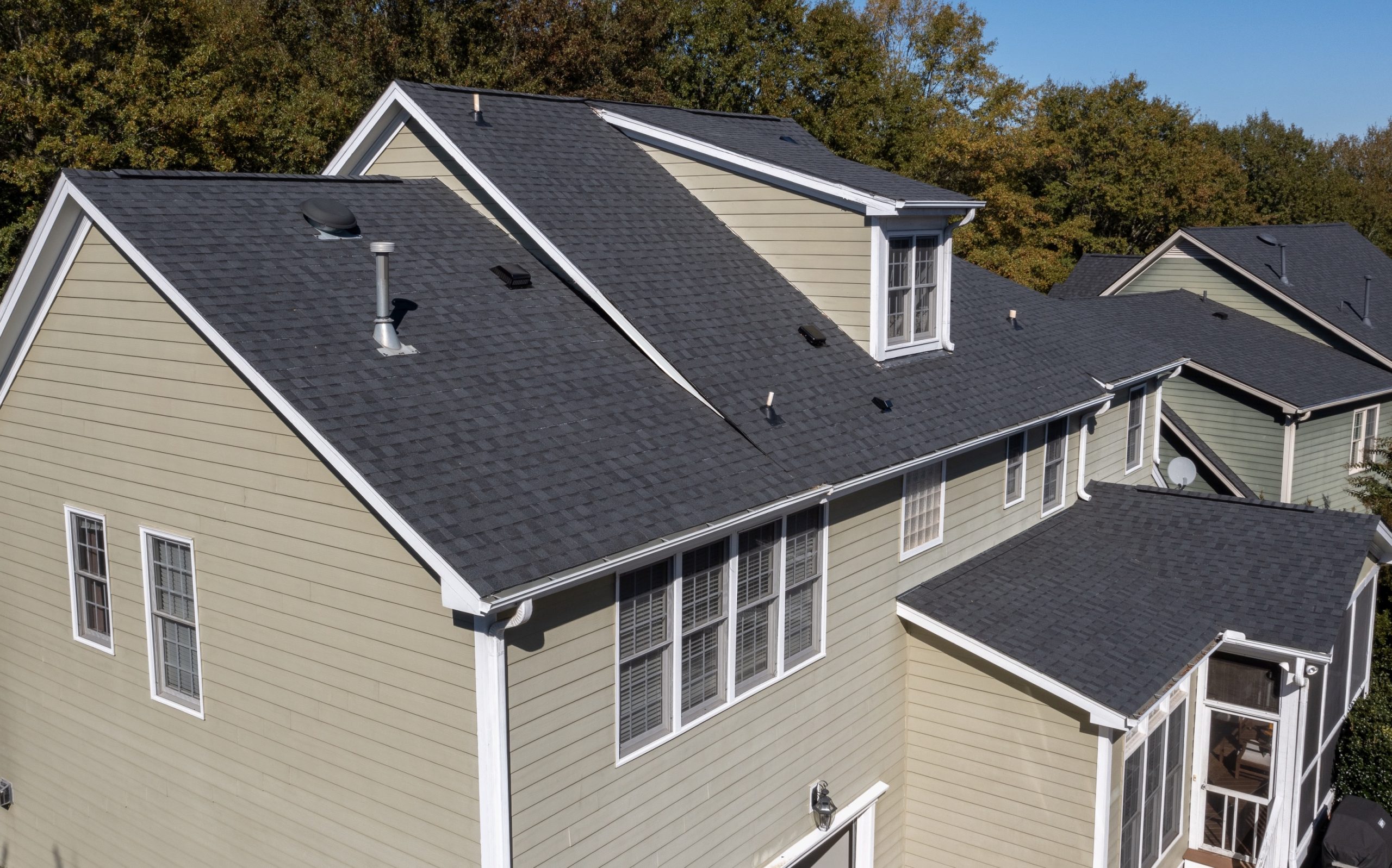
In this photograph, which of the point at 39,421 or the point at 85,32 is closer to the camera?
the point at 39,421

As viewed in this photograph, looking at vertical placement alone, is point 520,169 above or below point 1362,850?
above

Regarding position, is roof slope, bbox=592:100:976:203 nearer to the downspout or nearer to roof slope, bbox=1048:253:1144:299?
the downspout

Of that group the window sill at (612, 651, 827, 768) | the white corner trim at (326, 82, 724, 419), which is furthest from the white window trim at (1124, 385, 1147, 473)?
the white corner trim at (326, 82, 724, 419)

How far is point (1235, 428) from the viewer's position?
25625 mm

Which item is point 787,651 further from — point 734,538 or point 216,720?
point 216,720

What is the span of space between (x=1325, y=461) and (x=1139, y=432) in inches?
343

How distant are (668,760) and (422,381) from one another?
3.81 m

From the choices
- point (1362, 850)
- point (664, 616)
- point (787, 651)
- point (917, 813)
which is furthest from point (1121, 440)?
point (664, 616)

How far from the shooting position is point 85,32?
23.4m

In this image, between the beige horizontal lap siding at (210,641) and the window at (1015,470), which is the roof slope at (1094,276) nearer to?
the window at (1015,470)

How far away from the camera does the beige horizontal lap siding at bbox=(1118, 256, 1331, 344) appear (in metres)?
29.7

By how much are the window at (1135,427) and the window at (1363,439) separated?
1015cm

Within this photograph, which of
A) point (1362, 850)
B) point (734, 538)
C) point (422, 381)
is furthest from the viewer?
point (1362, 850)

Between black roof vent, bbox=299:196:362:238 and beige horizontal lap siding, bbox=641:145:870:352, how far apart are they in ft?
18.0
